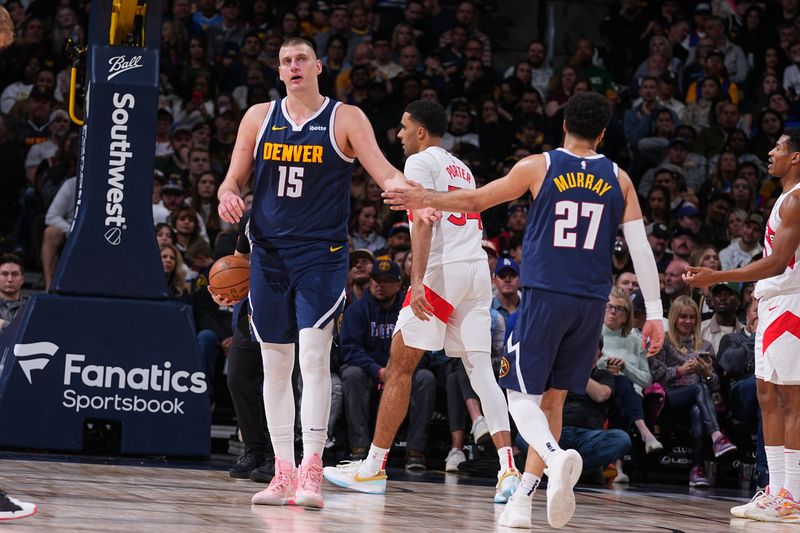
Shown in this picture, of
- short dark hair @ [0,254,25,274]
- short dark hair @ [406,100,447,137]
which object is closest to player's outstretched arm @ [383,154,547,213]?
short dark hair @ [406,100,447,137]

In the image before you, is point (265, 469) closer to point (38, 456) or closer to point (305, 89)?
point (38, 456)

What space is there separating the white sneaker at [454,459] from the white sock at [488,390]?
199 cm

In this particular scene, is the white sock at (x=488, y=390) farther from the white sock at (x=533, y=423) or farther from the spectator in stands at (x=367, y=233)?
the spectator in stands at (x=367, y=233)

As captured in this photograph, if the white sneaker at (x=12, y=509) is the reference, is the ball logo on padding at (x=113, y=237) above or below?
above

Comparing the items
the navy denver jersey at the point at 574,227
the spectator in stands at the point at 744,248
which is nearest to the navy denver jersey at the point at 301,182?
the navy denver jersey at the point at 574,227

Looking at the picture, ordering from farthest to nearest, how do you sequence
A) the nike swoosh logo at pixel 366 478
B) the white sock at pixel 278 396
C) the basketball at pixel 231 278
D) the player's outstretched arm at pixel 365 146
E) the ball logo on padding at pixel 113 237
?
the ball logo on padding at pixel 113 237, the nike swoosh logo at pixel 366 478, the basketball at pixel 231 278, the white sock at pixel 278 396, the player's outstretched arm at pixel 365 146

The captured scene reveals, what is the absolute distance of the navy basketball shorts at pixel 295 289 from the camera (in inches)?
214

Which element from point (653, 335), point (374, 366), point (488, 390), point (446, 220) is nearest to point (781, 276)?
point (653, 335)

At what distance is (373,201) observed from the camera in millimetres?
11742

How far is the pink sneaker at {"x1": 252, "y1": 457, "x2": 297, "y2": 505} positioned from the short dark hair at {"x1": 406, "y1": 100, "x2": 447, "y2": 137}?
7.59ft

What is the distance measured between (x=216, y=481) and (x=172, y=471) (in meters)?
0.46

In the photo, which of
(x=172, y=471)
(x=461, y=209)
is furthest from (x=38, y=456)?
(x=461, y=209)

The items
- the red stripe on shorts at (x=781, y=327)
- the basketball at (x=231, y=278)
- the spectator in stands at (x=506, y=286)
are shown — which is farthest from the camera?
the spectator in stands at (x=506, y=286)

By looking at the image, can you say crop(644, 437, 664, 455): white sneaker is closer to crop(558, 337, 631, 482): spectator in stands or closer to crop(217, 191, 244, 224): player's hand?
crop(558, 337, 631, 482): spectator in stands
